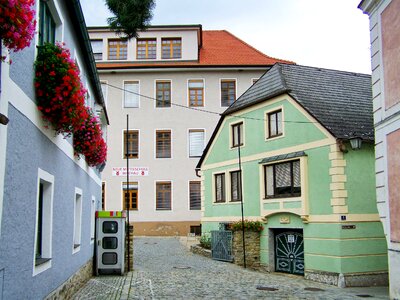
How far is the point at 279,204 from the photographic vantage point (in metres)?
19.5

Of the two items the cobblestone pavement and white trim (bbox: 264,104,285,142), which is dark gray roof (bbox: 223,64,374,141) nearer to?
white trim (bbox: 264,104,285,142)

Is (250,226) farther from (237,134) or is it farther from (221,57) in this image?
(221,57)

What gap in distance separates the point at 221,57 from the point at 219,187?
1492 centimetres

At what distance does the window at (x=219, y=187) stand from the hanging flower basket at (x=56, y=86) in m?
16.4

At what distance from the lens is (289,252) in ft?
63.9

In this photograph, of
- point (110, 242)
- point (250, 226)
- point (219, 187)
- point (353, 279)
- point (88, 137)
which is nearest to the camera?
point (88, 137)

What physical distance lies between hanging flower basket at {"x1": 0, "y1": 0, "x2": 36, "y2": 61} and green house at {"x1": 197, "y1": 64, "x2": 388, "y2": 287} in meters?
13.3

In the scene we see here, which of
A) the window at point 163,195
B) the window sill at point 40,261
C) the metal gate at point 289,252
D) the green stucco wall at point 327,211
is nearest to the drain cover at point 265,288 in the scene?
the green stucco wall at point 327,211

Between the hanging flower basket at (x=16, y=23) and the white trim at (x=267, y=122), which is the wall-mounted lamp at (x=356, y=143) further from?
the hanging flower basket at (x=16, y=23)

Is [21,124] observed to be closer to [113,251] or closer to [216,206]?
[113,251]

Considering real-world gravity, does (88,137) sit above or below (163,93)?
below

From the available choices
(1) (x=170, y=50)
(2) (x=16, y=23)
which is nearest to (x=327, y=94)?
(2) (x=16, y=23)

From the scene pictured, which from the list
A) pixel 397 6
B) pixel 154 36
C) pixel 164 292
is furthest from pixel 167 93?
pixel 397 6

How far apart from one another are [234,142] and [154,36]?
50.3 ft
